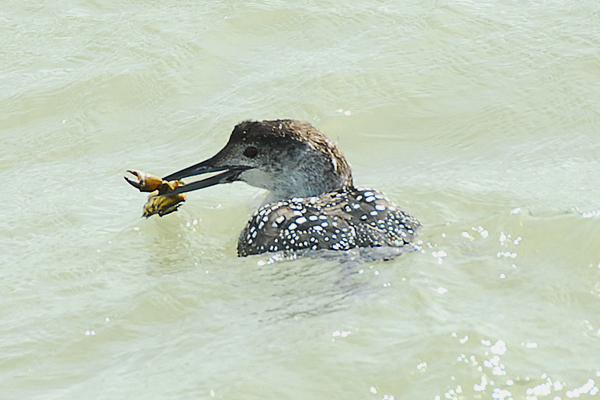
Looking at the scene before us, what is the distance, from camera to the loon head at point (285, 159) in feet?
15.3

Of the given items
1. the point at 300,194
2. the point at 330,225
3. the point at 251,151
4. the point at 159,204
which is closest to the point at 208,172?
the point at 251,151

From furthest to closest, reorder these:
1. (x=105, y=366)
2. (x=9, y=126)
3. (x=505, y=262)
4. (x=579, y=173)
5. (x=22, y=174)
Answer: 1. (x=9, y=126)
2. (x=22, y=174)
3. (x=579, y=173)
4. (x=505, y=262)
5. (x=105, y=366)

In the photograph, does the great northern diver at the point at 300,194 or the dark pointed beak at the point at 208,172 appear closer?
the great northern diver at the point at 300,194

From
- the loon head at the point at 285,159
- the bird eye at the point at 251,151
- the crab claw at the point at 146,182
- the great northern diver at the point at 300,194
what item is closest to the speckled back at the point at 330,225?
the great northern diver at the point at 300,194

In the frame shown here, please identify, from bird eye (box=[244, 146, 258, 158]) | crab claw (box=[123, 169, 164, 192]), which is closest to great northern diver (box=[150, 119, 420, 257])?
bird eye (box=[244, 146, 258, 158])

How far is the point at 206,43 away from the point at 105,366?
4189 mm

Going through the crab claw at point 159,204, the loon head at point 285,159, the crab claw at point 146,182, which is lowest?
the crab claw at point 159,204

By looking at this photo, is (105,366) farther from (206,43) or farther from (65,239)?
(206,43)

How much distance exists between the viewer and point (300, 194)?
477cm

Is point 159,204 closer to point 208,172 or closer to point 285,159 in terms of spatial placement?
point 208,172

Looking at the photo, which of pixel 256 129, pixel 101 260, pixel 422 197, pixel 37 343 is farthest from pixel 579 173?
pixel 37 343

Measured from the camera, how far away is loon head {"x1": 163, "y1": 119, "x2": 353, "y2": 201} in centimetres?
466

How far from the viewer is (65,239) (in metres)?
4.95

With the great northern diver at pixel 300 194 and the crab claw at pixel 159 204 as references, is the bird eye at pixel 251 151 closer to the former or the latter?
the great northern diver at pixel 300 194
